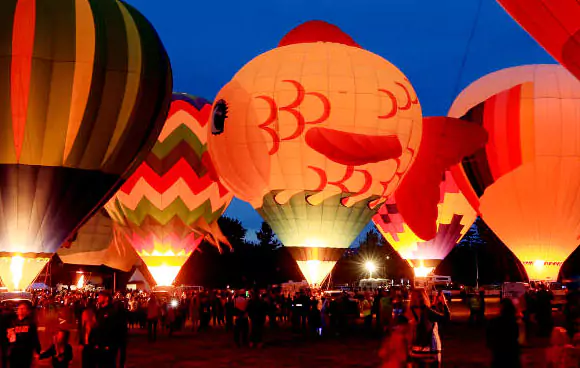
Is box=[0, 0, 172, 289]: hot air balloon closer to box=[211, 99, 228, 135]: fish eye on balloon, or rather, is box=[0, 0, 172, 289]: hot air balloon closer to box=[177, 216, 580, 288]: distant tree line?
box=[211, 99, 228, 135]: fish eye on balloon

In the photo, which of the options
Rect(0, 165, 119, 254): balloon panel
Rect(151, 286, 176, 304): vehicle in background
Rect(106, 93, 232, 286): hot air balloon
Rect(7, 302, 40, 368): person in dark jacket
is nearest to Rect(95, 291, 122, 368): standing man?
Rect(7, 302, 40, 368): person in dark jacket

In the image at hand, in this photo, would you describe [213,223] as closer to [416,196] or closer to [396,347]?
[416,196]

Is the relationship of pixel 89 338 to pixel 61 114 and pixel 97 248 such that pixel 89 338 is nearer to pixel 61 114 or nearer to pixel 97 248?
pixel 61 114

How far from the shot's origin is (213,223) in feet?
93.8

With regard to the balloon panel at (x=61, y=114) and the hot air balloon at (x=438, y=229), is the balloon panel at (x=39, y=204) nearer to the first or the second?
the balloon panel at (x=61, y=114)

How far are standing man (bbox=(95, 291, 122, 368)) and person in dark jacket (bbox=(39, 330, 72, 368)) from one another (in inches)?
16.7

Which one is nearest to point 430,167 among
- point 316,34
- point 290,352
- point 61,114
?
point 316,34

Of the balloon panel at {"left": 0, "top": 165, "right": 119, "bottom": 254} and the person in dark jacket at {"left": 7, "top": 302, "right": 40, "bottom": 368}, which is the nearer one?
the person in dark jacket at {"left": 7, "top": 302, "right": 40, "bottom": 368}

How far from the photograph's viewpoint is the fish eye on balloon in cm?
2218

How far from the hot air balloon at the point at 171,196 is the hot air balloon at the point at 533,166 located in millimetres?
8563

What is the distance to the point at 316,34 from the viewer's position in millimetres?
22656

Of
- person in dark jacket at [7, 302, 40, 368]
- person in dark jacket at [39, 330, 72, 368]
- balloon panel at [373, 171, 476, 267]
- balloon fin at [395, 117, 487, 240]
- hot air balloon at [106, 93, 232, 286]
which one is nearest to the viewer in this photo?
person in dark jacket at [39, 330, 72, 368]

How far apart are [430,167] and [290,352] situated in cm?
910

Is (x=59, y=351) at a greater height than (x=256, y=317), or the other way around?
(x=59, y=351)
